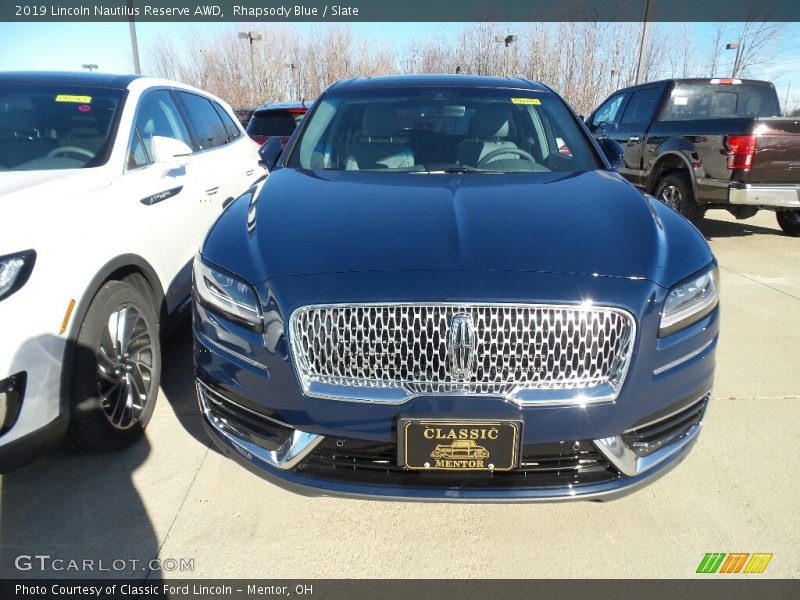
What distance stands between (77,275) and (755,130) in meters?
6.40

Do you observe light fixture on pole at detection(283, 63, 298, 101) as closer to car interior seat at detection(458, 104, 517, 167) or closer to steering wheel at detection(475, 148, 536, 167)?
car interior seat at detection(458, 104, 517, 167)

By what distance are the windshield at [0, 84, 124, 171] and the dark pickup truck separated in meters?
3.91

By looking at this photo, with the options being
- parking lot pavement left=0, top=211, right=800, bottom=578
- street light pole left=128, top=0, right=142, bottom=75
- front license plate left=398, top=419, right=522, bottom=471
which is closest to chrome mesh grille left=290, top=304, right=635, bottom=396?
front license plate left=398, top=419, right=522, bottom=471

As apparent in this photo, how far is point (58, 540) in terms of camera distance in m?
2.20

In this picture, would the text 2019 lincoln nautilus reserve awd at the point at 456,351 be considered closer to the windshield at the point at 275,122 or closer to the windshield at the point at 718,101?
the windshield at the point at 718,101

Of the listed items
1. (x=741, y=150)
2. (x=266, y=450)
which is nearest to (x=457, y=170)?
(x=266, y=450)

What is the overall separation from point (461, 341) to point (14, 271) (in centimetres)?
162

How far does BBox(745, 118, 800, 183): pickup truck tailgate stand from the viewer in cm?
584

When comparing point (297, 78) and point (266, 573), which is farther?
point (297, 78)

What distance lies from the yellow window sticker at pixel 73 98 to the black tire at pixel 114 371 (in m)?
1.27
